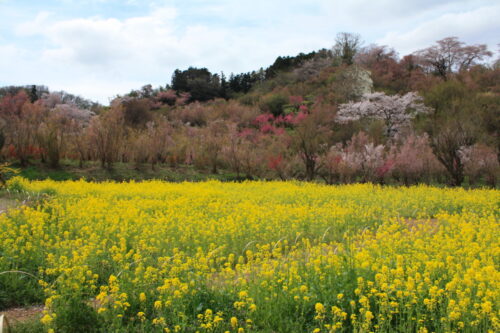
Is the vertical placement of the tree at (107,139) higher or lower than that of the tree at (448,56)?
lower

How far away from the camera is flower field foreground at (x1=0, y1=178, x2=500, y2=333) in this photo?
3.90 m

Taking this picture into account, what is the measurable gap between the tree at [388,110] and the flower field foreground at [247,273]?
1924 centimetres

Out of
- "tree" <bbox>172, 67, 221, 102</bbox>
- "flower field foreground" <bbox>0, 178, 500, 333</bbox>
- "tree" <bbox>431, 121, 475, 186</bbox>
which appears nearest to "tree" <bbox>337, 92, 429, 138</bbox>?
"tree" <bbox>431, 121, 475, 186</bbox>

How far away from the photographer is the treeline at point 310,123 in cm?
1762

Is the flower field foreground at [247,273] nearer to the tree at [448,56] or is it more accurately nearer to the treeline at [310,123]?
the treeline at [310,123]

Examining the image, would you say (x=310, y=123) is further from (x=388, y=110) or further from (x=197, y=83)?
(x=197, y=83)

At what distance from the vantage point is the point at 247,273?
226 inches

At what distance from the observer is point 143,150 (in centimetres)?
1891

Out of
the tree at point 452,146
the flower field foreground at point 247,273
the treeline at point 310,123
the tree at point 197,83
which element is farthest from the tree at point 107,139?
the tree at point 197,83

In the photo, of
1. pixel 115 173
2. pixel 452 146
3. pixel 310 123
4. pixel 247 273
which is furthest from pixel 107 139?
pixel 452 146

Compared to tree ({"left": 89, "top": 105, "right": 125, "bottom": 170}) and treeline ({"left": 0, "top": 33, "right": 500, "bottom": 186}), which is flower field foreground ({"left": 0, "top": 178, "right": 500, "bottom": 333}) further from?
treeline ({"left": 0, "top": 33, "right": 500, "bottom": 186})

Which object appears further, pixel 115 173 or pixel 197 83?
pixel 197 83

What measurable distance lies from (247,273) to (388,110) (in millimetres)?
25795

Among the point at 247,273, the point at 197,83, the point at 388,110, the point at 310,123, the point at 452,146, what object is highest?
the point at 197,83
